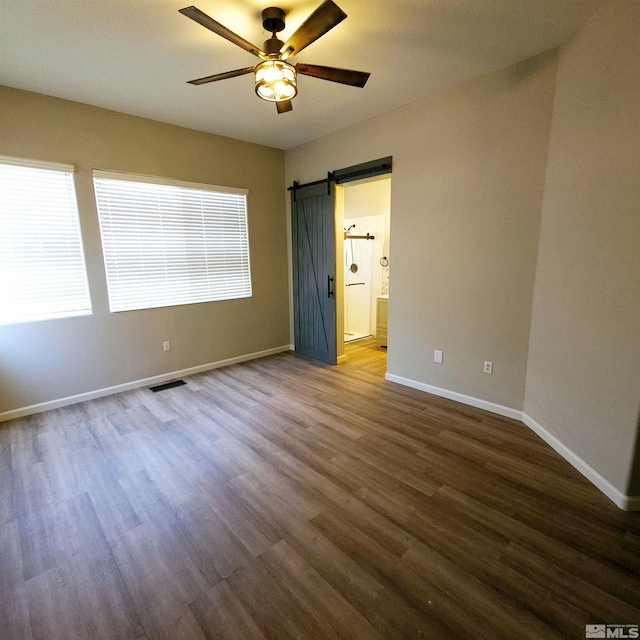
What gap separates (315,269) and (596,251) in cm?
304

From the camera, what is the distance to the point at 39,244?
9.76ft

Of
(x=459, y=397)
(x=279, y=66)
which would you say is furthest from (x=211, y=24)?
(x=459, y=397)

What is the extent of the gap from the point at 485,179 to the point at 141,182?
11.3 feet

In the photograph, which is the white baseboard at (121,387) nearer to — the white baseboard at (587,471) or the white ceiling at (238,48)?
the white ceiling at (238,48)

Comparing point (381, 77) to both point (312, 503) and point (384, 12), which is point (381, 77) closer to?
point (384, 12)

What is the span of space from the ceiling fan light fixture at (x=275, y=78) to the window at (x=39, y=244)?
2.22m

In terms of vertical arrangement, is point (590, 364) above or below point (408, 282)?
below

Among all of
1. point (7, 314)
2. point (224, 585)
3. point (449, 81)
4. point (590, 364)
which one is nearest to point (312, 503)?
point (224, 585)

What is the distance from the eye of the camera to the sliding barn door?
419cm

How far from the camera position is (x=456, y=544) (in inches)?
63.4

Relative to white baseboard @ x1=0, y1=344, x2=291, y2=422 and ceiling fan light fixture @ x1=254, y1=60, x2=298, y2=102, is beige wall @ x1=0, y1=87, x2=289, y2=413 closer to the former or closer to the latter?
white baseboard @ x1=0, y1=344, x2=291, y2=422

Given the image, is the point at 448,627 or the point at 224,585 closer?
the point at 448,627

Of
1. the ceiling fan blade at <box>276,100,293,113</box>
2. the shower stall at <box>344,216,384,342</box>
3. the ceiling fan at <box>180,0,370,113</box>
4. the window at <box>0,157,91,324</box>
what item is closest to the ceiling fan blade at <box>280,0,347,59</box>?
the ceiling fan at <box>180,0,370,113</box>

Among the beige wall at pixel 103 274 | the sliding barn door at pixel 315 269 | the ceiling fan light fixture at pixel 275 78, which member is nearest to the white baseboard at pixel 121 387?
the beige wall at pixel 103 274
